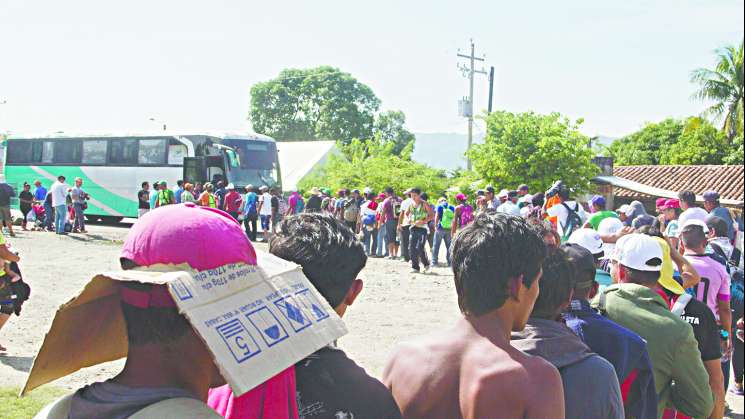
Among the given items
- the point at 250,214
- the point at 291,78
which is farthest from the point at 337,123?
the point at 250,214

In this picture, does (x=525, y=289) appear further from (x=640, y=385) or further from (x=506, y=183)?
(x=506, y=183)

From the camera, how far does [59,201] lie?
1848 cm

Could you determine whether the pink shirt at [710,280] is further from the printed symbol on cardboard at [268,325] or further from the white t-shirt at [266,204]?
the white t-shirt at [266,204]

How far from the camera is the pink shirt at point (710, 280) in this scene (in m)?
5.20

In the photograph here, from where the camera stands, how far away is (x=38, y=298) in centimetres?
995

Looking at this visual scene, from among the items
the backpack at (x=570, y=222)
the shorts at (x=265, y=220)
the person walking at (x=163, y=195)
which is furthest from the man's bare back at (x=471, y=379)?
the shorts at (x=265, y=220)

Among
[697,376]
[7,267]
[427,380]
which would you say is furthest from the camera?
[7,267]

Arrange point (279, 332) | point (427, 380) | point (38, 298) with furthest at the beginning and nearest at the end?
point (38, 298), point (427, 380), point (279, 332)

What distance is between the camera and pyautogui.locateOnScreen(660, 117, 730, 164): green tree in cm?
3681

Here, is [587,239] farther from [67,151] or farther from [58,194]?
[67,151]

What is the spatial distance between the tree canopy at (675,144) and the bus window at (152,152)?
2814 cm

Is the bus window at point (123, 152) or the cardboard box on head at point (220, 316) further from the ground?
the bus window at point (123, 152)

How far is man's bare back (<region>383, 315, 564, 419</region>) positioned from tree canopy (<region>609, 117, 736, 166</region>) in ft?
125

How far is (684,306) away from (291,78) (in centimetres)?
6463
